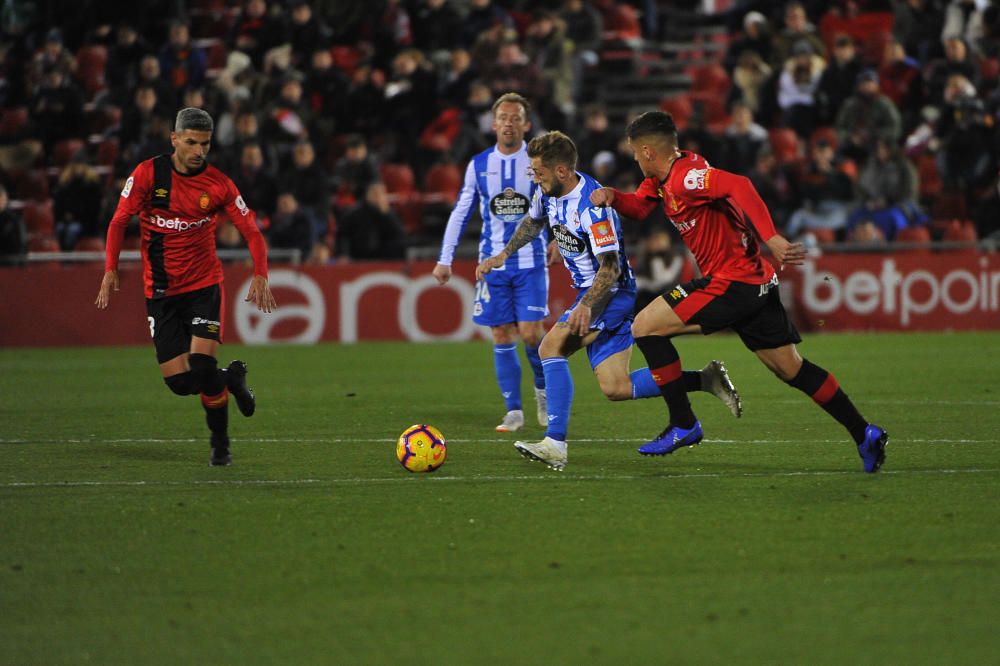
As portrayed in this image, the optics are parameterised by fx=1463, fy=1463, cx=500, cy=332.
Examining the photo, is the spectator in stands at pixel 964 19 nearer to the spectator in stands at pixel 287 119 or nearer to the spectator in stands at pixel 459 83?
the spectator in stands at pixel 459 83

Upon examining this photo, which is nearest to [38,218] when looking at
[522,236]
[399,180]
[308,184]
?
[308,184]

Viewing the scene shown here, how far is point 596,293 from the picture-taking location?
7938 millimetres

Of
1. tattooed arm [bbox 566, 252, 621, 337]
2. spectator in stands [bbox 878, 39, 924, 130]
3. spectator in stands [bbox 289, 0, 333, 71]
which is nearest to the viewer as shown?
tattooed arm [bbox 566, 252, 621, 337]

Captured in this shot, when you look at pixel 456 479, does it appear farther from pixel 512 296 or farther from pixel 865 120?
pixel 865 120

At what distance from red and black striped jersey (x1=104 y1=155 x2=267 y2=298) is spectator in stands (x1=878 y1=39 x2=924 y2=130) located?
1497 cm

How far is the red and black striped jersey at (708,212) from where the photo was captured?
7652 mm

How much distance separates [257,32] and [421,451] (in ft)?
56.8

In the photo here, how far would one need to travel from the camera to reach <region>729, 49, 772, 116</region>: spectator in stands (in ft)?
71.3

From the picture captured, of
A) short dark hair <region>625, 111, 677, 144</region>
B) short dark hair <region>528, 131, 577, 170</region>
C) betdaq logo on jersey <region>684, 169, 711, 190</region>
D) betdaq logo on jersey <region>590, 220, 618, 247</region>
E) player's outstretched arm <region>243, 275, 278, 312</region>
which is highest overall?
short dark hair <region>625, 111, 677, 144</region>

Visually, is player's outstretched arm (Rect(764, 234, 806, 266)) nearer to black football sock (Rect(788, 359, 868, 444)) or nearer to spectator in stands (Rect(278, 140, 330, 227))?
black football sock (Rect(788, 359, 868, 444))

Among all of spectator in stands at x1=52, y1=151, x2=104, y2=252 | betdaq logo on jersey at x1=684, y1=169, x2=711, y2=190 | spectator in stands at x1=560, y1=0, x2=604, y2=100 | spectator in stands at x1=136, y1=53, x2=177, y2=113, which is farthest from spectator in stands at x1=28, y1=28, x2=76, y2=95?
betdaq logo on jersey at x1=684, y1=169, x2=711, y2=190

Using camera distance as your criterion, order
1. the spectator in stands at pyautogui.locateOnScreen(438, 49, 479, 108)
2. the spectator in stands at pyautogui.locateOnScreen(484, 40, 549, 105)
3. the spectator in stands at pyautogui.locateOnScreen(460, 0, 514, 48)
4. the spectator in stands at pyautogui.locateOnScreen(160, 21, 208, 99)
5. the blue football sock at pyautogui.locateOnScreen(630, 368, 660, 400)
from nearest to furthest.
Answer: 1. the blue football sock at pyautogui.locateOnScreen(630, 368, 660, 400)
2. the spectator in stands at pyautogui.locateOnScreen(484, 40, 549, 105)
3. the spectator in stands at pyautogui.locateOnScreen(438, 49, 479, 108)
4. the spectator in stands at pyautogui.locateOnScreen(160, 21, 208, 99)
5. the spectator in stands at pyautogui.locateOnScreen(460, 0, 514, 48)

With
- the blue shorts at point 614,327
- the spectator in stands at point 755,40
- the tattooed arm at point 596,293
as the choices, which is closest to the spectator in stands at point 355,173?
the spectator in stands at point 755,40

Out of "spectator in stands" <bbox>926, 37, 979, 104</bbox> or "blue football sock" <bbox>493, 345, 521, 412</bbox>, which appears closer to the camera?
"blue football sock" <bbox>493, 345, 521, 412</bbox>
